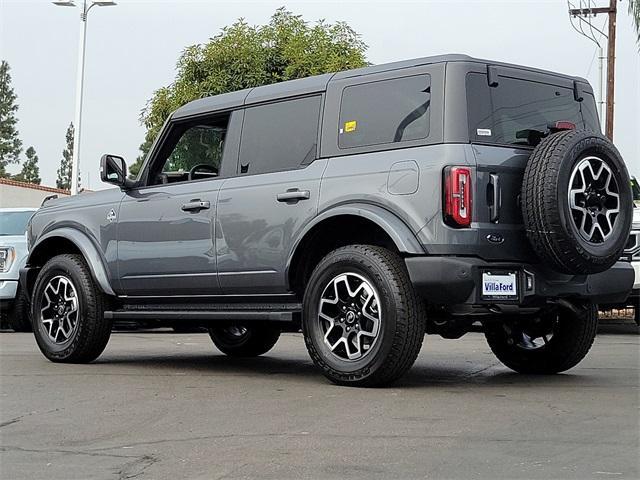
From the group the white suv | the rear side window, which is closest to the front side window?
the rear side window

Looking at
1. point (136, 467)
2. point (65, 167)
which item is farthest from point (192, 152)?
point (65, 167)

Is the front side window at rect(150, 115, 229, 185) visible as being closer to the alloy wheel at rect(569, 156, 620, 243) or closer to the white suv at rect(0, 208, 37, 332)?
the alloy wheel at rect(569, 156, 620, 243)

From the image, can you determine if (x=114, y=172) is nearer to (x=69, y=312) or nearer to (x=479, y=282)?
(x=69, y=312)

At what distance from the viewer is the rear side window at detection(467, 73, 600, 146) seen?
714cm

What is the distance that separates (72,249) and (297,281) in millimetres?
2632

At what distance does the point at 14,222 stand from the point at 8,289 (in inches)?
53.1

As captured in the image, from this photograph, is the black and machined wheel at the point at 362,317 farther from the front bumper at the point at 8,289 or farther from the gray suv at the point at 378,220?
the front bumper at the point at 8,289

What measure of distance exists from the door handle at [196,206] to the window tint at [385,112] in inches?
48.9

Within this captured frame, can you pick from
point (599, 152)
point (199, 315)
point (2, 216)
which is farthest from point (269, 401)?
point (2, 216)

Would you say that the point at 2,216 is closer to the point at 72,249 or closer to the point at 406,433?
the point at 72,249

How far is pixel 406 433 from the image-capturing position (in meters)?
5.48

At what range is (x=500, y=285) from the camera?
691cm

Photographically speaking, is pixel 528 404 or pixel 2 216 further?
pixel 2 216

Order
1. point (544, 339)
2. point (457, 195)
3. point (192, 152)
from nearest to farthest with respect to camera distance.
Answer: point (457, 195), point (544, 339), point (192, 152)
